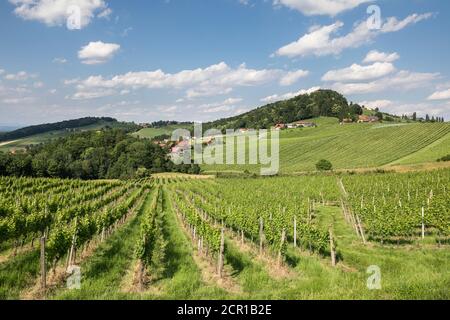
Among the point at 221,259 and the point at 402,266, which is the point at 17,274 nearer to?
the point at 221,259

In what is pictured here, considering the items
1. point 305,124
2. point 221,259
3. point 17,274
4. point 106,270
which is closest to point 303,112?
point 305,124

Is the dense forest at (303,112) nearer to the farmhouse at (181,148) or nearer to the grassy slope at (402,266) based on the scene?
the farmhouse at (181,148)

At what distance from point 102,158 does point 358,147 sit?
76.9 metres

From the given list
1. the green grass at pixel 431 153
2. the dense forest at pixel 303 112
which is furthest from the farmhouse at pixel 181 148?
the green grass at pixel 431 153

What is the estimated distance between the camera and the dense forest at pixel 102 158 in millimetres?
100938

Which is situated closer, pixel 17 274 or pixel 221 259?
pixel 17 274

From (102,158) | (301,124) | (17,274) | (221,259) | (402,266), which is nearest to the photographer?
(17,274)

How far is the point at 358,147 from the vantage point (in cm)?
9162

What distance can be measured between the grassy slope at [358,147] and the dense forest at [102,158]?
21.4 metres

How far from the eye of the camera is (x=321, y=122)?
158500mm
